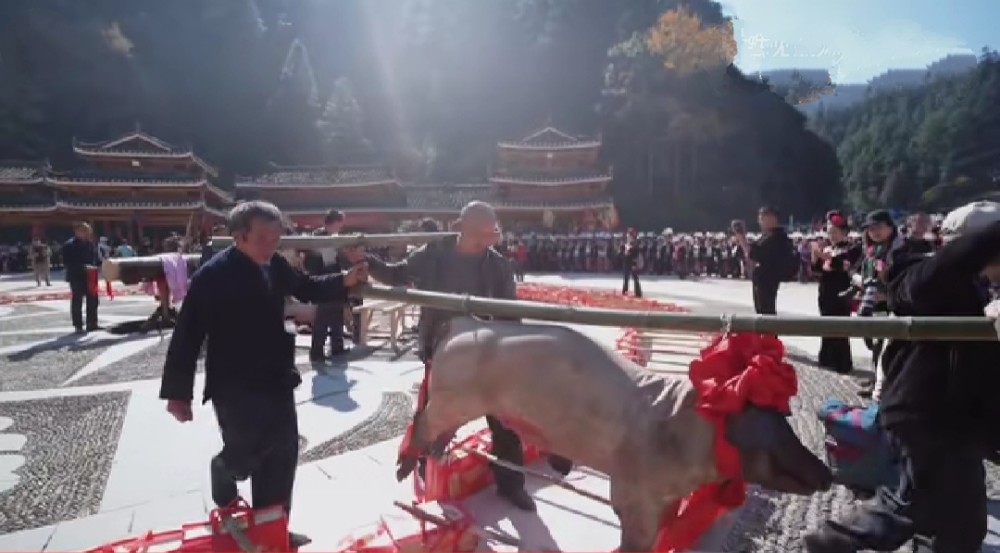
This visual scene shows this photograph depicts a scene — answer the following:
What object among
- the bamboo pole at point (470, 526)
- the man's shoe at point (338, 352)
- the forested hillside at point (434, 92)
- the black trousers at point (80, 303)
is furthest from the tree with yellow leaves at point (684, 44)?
the bamboo pole at point (470, 526)

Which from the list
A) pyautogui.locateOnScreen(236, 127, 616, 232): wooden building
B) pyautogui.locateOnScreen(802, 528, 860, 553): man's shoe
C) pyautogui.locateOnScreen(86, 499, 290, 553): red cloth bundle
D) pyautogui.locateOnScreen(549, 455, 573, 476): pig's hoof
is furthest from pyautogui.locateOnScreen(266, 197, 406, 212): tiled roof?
pyautogui.locateOnScreen(802, 528, 860, 553): man's shoe

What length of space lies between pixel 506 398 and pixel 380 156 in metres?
48.1

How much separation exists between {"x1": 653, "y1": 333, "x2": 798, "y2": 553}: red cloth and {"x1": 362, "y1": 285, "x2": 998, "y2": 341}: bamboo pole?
9cm

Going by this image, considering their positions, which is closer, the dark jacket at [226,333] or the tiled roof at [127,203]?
the dark jacket at [226,333]

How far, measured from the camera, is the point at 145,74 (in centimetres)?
4803

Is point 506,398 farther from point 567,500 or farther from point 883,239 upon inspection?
point 883,239

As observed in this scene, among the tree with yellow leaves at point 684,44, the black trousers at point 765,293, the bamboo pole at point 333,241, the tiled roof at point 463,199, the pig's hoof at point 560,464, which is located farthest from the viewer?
the tree with yellow leaves at point 684,44

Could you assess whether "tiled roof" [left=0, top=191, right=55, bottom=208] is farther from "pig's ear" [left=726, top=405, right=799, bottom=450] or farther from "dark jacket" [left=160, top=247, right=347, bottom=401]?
"pig's ear" [left=726, top=405, right=799, bottom=450]

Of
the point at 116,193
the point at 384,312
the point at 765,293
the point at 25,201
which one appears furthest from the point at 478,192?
the point at 765,293

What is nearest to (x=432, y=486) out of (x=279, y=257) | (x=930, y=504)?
(x=279, y=257)

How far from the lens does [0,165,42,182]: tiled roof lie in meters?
32.2

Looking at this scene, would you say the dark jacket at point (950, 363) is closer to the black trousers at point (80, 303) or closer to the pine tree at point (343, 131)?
the black trousers at point (80, 303)

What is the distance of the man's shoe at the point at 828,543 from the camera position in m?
2.52

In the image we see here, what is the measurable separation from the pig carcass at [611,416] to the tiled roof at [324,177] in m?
33.9
